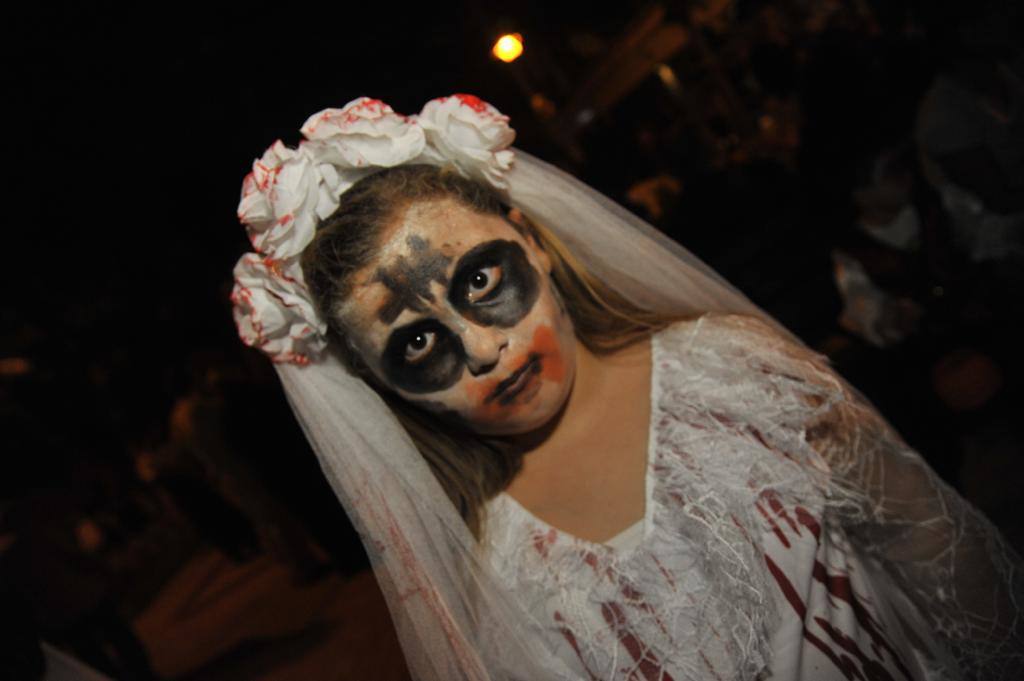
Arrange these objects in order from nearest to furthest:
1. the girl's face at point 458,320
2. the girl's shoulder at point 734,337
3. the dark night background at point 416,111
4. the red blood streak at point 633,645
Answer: the red blood streak at point 633,645 < the girl's face at point 458,320 < the girl's shoulder at point 734,337 < the dark night background at point 416,111

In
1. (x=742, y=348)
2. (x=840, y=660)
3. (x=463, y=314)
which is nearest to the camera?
(x=840, y=660)

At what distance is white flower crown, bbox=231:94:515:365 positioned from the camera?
136 centimetres

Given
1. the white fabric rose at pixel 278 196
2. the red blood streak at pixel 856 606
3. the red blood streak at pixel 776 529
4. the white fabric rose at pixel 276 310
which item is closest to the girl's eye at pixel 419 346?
the white fabric rose at pixel 276 310

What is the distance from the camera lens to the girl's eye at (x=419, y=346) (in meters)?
1.36

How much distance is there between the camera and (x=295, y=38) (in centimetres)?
302

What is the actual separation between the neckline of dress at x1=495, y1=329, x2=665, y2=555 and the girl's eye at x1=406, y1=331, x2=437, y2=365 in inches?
16.6

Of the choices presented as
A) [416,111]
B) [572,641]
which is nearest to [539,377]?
[572,641]

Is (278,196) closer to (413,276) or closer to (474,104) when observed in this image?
(413,276)

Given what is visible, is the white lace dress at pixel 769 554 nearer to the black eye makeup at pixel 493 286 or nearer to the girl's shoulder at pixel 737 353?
the girl's shoulder at pixel 737 353

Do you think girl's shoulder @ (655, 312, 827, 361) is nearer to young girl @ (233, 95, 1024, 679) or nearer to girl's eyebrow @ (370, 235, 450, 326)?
young girl @ (233, 95, 1024, 679)

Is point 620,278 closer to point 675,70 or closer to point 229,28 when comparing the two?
point 229,28

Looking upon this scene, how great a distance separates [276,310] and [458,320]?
1.43 ft

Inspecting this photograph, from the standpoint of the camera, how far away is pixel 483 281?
1361 mm

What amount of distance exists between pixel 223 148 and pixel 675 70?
355 centimetres
